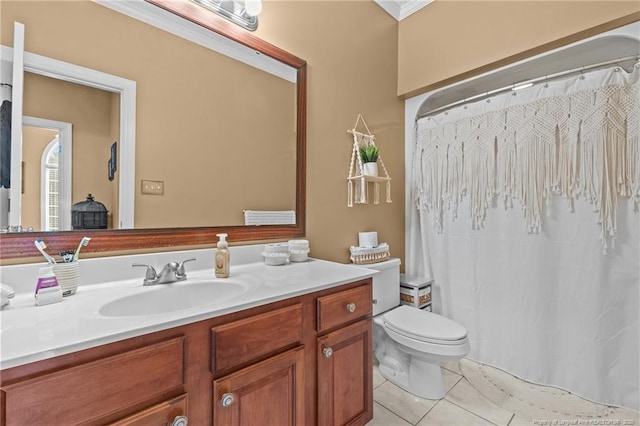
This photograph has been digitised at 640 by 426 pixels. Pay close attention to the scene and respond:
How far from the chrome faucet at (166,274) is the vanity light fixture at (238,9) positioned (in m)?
1.21

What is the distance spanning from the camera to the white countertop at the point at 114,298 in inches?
25.2

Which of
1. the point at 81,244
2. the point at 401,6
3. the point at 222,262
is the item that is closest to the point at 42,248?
the point at 81,244

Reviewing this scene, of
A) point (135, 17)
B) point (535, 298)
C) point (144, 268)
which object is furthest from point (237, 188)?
point (535, 298)

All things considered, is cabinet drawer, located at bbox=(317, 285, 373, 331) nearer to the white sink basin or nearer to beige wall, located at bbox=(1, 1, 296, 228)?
the white sink basin

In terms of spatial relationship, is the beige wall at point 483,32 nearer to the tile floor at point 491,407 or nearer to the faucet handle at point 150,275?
the tile floor at point 491,407

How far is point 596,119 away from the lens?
5.31ft

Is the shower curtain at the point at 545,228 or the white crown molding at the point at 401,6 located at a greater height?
the white crown molding at the point at 401,6

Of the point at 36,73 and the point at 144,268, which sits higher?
the point at 36,73

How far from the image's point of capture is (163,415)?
0.75m

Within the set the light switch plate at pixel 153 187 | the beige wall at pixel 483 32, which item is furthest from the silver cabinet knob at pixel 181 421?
the beige wall at pixel 483 32

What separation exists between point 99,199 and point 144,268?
319mm

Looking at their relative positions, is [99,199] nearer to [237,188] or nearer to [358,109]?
[237,188]

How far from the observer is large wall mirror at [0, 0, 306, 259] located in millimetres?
1065

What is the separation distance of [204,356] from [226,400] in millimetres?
161
